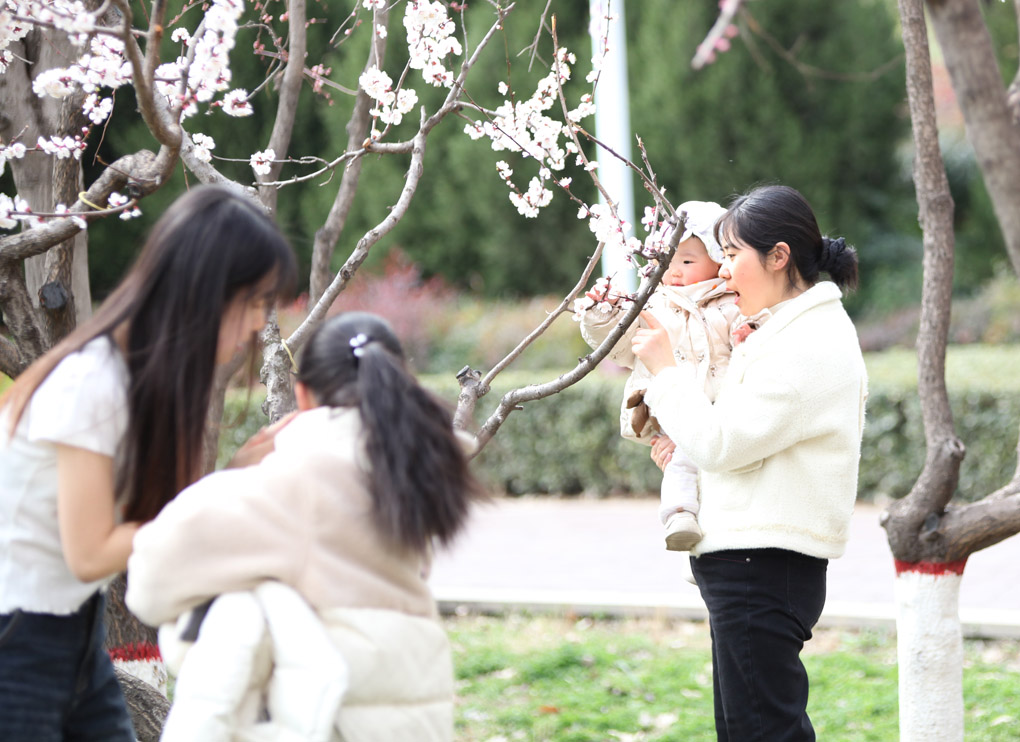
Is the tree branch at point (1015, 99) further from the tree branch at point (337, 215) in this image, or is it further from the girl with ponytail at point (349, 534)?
the girl with ponytail at point (349, 534)

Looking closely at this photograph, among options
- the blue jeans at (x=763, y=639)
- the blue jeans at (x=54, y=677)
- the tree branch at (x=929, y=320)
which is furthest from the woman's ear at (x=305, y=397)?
the tree branch at (x=929, y=320)

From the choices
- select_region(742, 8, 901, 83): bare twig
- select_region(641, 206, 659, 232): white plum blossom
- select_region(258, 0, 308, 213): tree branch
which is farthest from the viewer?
select_region(742, 8, 901, 83): bare twig

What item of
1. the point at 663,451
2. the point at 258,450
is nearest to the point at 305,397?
the point at 258,450

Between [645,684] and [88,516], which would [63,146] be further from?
[645,684]

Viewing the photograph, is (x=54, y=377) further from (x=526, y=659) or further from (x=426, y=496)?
(x=526, y=659)

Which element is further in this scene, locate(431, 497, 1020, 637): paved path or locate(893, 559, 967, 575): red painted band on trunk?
locate(431, 497, 1020, 637): paved path

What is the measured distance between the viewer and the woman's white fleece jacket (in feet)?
7.36

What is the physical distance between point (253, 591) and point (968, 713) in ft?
9.99

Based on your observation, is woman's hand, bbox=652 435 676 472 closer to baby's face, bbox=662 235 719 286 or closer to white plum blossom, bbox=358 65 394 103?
baby's face, bbox=662 235 719 286

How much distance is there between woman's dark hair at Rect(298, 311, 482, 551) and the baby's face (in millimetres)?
1160

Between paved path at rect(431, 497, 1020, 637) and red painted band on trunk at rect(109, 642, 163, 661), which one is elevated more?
red painted band on trunk at rect(109, 642, 163, 661)

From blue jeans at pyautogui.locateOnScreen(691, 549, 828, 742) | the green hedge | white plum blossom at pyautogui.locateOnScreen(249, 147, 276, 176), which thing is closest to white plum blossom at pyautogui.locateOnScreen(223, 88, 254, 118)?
white plum blossom at pyautogui.locateOnScreen(249, 147, 276, 176)

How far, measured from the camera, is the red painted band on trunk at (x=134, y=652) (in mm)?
3182

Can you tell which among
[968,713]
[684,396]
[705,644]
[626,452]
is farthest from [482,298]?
[684,396]
